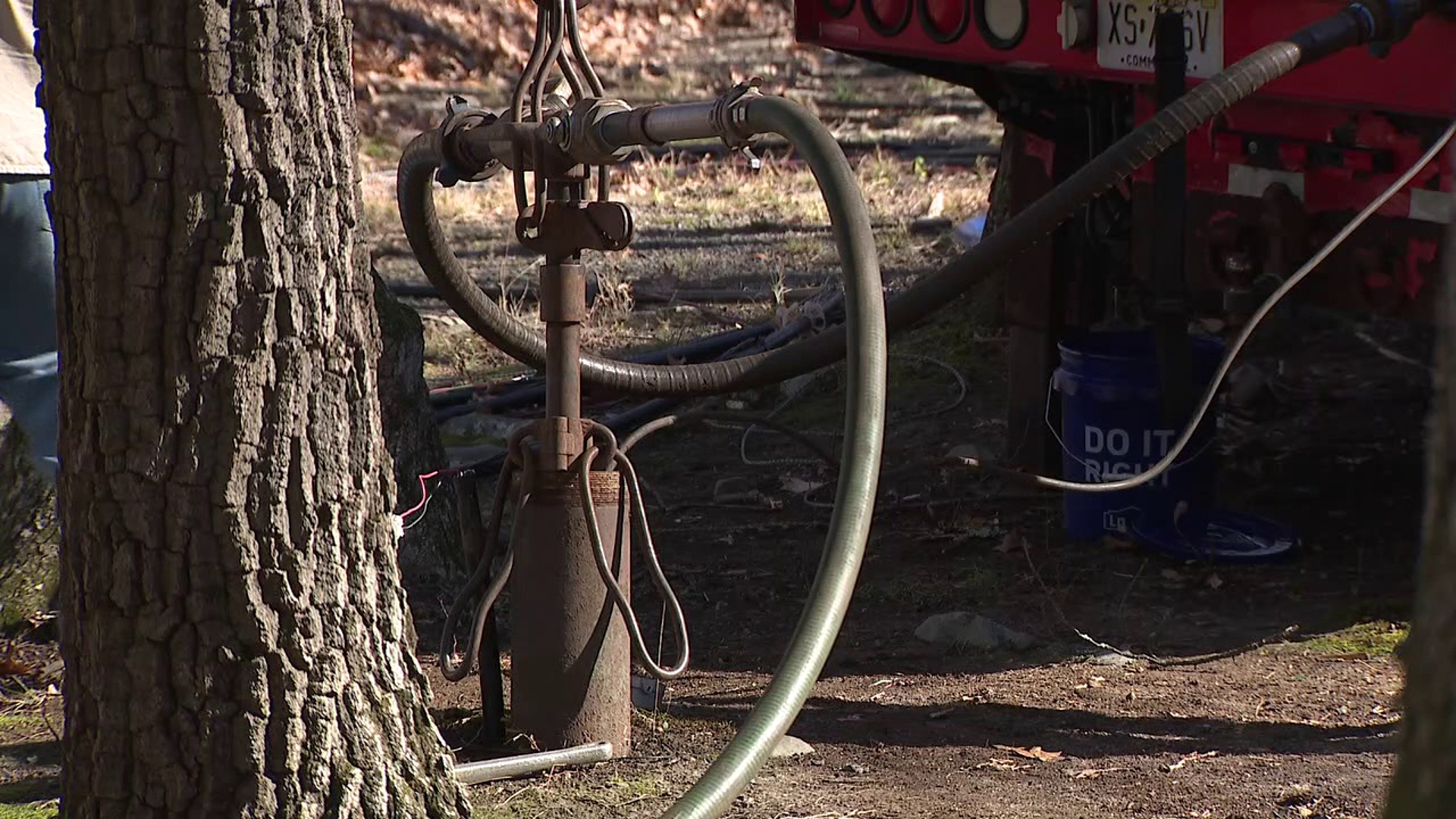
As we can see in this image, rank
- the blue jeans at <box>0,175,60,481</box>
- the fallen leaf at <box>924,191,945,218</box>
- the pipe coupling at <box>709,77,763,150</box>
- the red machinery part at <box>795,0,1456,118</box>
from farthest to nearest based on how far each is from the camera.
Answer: the fallen leaf at <box>924,191,945,218</box> → the blue jeans at <box>0,175,60,481</box> → the red machinery part at <box>795,0,1456,118</box> → the pipe coupling at <box>709,77,763,150</box>

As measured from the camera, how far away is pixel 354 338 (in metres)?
2.42

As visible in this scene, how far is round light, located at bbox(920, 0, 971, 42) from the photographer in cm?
446

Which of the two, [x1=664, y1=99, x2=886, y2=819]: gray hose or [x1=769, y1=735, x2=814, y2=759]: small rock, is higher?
[x1=664, y1=99, x2=886, y2=819]: gray hose

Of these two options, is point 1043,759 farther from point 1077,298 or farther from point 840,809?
point 1077,298

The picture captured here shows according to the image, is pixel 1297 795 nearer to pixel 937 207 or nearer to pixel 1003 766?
pixel 1003 766

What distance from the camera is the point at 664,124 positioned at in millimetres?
2758

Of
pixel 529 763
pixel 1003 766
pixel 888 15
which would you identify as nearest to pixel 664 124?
pixel 529 763

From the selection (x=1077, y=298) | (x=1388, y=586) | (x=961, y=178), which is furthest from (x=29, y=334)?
(x=961, y=178)

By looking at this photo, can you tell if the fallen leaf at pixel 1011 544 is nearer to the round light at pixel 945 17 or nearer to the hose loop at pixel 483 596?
the round light at pixel 945 17

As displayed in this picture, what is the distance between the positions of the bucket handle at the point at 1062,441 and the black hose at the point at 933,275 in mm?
1367

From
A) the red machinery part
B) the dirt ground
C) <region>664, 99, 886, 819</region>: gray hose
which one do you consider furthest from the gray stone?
<region>664, 99, 886, 819</region>: gray hose

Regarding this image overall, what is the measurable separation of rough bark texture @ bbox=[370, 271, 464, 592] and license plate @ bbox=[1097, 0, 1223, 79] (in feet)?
5.97

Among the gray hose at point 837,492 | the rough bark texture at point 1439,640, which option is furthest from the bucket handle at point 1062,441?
the rough bark texture at point 1439,640

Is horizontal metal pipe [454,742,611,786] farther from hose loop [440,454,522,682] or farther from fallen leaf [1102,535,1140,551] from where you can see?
fallen leaf [1102,535,1140,551]
